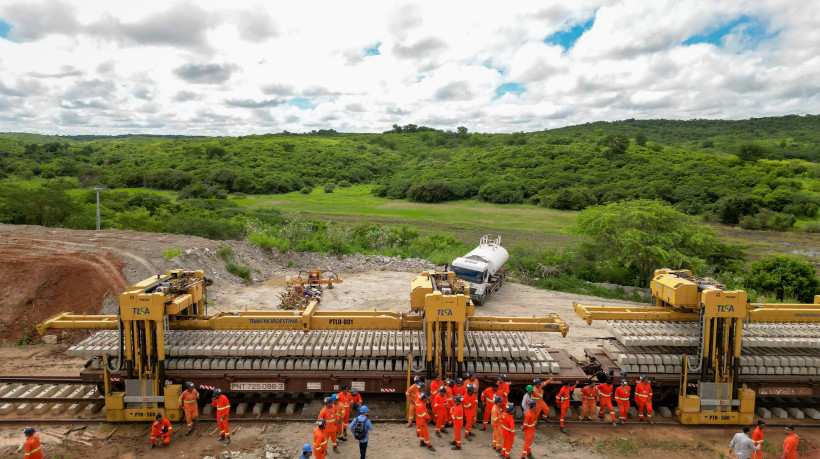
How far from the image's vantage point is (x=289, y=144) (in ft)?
341

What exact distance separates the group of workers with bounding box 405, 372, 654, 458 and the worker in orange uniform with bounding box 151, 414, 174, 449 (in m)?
4.64

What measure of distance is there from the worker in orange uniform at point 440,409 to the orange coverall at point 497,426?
3.32 ft

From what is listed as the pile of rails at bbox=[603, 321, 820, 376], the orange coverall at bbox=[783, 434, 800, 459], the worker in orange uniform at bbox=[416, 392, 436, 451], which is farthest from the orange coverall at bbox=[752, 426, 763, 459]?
the worker in orange uniform at bbox=[416, 392, 436, 451]

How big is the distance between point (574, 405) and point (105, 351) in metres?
10.5

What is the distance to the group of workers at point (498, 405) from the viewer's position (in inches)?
336

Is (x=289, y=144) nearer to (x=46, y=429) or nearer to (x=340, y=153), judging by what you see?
(x=340, y=153)

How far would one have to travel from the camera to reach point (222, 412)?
874 centimetres

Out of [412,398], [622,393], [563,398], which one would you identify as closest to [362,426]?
[412,398]

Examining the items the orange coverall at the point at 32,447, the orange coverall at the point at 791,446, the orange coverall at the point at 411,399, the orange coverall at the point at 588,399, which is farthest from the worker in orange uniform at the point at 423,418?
the orange coverall at the point at 32,447

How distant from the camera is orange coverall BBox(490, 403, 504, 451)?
8484mm

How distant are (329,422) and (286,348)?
2.22 m

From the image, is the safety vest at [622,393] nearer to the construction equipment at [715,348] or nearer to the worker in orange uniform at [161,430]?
the construction equipment at [715,348]

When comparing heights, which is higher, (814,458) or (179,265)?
(179,265)

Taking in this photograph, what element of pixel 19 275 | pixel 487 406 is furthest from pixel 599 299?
pixel 19 275
